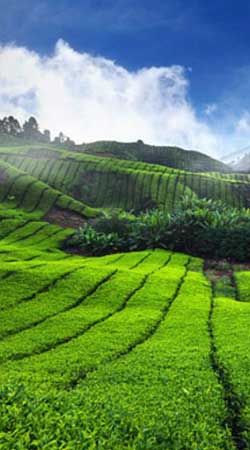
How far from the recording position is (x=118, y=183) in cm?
4184

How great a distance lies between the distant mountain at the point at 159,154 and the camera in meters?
68.9

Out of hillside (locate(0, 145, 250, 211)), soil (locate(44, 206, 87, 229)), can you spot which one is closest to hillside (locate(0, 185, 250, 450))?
soil (locate(44, 206, 87, 229))

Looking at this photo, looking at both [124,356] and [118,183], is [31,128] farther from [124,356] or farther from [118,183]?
[124,356]

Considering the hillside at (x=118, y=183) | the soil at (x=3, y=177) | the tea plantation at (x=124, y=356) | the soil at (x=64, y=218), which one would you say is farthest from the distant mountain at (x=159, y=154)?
the tea plantation at (x=124, y=356)

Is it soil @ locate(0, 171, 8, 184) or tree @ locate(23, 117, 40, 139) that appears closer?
soil @ locate(0, 171, 8, 184)

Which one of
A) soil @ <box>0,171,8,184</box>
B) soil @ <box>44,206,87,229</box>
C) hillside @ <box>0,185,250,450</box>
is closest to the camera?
hillside @ <box>0,185,250,450</box>

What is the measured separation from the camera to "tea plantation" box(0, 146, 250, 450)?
4.15 m

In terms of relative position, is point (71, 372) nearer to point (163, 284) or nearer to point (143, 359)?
point (143, 359)

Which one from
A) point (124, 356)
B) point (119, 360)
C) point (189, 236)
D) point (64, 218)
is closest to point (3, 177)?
point (64, 218)

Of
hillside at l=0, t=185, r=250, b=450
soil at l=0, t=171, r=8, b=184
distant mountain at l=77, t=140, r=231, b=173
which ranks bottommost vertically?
hillside at l=0, t=185, r=250, b=450

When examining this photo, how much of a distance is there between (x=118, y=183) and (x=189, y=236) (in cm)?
2468

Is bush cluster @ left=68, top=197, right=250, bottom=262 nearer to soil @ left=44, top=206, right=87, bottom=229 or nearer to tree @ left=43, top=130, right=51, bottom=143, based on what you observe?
soil @ left=44, top=206, right=87, bottom=229

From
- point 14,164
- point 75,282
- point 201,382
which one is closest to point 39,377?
point 201,382

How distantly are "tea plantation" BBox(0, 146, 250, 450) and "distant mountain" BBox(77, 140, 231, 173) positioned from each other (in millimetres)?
55898
